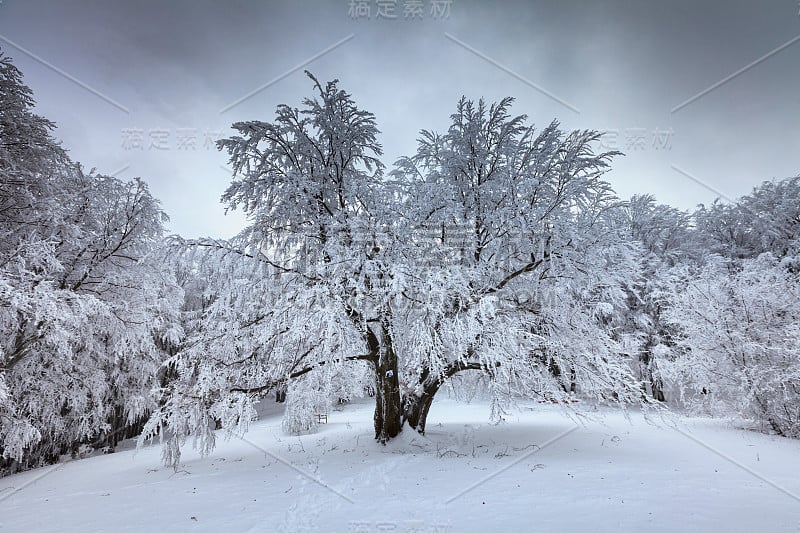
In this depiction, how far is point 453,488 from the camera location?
17.3 ft

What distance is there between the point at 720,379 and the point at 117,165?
17.4m

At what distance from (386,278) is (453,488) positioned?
336 centimetres

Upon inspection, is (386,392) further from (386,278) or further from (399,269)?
(399,269)

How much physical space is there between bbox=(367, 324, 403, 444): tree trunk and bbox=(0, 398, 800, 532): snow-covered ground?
1.02ft

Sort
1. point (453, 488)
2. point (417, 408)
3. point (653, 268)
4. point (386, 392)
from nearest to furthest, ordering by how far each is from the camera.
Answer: point (453, 488) < point (386, 392) < point (417, 408) < point (653, 268)

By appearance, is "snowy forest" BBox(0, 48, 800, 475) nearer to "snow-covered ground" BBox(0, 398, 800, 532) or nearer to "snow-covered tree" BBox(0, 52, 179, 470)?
"snow-covered tree" BBox(0, 52, 179, 470)

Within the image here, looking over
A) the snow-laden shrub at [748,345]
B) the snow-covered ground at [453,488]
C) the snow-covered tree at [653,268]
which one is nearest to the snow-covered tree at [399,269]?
the snow-covered ground at [453,488]

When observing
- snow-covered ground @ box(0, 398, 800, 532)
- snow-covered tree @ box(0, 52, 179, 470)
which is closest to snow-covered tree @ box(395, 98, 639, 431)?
snow-covered ground @ box(0, 398, 800, 532)

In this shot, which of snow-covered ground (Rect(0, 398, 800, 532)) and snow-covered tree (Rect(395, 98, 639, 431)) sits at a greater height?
snow-covered tree (Rect(395, 98, 639, 431))

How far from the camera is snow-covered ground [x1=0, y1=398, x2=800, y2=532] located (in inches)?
161

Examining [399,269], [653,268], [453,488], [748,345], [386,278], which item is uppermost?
[653,268]

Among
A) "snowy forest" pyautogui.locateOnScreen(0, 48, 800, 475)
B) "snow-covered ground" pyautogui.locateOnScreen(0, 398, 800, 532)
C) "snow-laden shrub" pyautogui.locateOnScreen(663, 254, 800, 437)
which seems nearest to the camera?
"snow-covered ground" pyautogui.locateOnScreen(0, 398, 800, 532)

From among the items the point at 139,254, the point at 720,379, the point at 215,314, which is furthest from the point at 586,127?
the point at 139,254

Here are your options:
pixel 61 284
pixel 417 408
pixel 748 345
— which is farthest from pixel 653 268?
pixel 61 284
